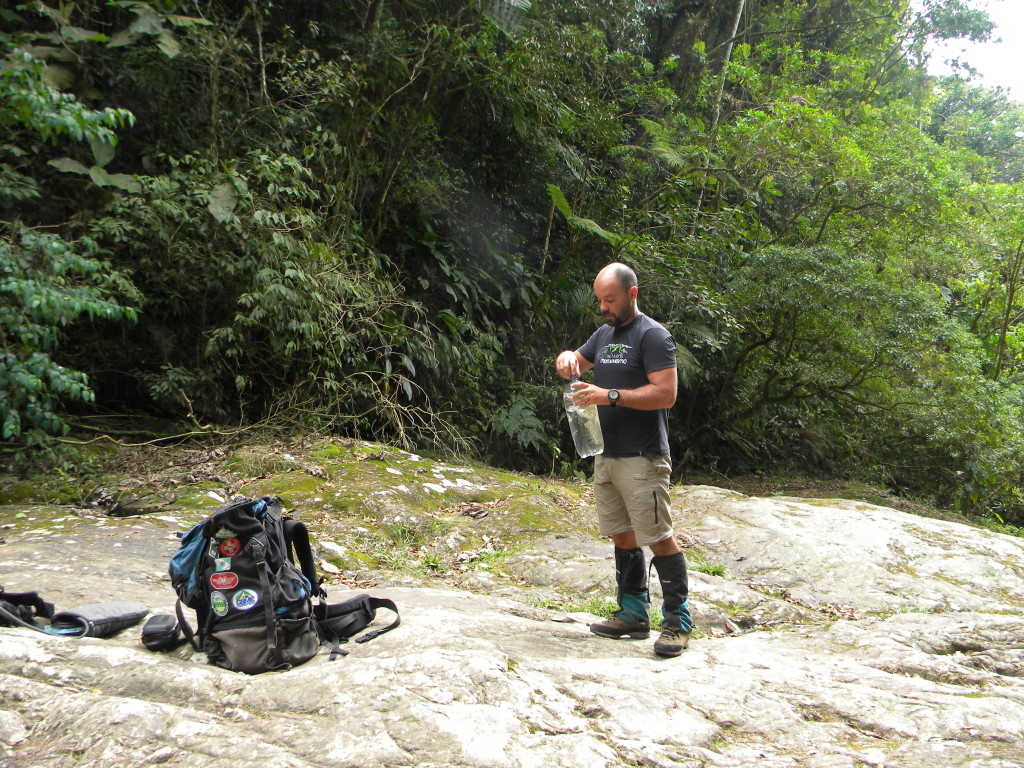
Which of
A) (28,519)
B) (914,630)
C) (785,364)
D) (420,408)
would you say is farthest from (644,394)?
(785,364)

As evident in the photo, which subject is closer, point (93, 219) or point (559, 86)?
point (93, 219)

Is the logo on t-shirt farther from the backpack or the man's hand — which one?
the backpack

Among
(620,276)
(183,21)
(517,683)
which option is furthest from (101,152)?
(517,683)

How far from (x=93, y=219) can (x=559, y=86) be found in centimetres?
714

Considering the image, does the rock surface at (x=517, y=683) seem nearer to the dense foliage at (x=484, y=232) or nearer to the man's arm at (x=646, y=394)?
the man's arm at (x=646, y=394)

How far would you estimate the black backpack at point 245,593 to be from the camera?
108 inches

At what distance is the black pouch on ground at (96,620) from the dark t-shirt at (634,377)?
7.60 feet

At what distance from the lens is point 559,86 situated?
36.3 ft

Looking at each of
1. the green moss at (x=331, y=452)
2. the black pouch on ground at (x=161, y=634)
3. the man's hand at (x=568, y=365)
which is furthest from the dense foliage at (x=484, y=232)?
the man's hand at (x=568, y=365)

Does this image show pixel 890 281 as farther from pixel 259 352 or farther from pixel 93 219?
pixel 93 219

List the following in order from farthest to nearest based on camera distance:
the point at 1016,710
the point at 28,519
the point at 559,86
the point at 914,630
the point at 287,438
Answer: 1. the point at 559,86
2. the point at 287,438
3. the point at 28,519
4. the point at 914,630
5. the point at 1016,710

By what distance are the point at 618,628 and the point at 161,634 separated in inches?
85.7

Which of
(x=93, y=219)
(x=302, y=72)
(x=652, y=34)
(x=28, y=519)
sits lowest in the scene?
(x=28, y=519)

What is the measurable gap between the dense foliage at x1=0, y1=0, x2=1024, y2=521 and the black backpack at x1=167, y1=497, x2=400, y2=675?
3.27 metres
